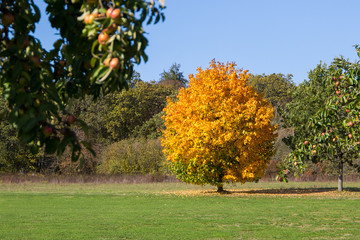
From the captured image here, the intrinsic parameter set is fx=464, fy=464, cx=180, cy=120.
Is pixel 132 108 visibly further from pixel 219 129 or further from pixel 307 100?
pixel 219 129

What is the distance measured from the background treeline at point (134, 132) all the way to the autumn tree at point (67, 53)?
28.3 meters

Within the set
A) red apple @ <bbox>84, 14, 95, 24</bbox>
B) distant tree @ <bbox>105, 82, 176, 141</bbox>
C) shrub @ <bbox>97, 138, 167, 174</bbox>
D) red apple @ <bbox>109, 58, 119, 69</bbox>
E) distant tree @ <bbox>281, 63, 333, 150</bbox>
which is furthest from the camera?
distant tree @ <bbox>105, 82, 176, 141</bbox>

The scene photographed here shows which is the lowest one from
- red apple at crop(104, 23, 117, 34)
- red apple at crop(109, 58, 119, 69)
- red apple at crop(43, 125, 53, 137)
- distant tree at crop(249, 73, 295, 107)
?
red apple at crop(43, 125, 53, 137)

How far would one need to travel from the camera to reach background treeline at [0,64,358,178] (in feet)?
103

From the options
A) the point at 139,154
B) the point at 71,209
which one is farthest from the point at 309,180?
the point at 71,209

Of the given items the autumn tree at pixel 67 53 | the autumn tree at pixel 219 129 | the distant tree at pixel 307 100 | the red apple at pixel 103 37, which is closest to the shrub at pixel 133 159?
the distant tree at pixel 307 100

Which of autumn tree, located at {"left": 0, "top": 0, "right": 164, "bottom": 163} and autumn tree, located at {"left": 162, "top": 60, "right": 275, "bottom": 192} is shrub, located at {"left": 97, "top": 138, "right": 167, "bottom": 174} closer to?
autumn tree, located at {"left": 162, "top": 60, "right": 275, "bottom": 192}

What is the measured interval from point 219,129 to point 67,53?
23008mm

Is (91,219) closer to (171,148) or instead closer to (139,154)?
(171,148)

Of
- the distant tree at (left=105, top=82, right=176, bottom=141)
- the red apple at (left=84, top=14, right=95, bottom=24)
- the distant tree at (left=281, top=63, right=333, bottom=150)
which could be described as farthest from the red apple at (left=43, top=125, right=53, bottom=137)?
the distant tree at (left=105, top=82, right=176, bottom=141)

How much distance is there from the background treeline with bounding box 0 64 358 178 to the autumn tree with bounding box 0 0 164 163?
2832 centimetres

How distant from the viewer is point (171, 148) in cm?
2770

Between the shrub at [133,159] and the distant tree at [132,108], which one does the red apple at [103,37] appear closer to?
the shrub at [133,159]

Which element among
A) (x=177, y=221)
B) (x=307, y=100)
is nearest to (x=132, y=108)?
(x=307, y=100)
